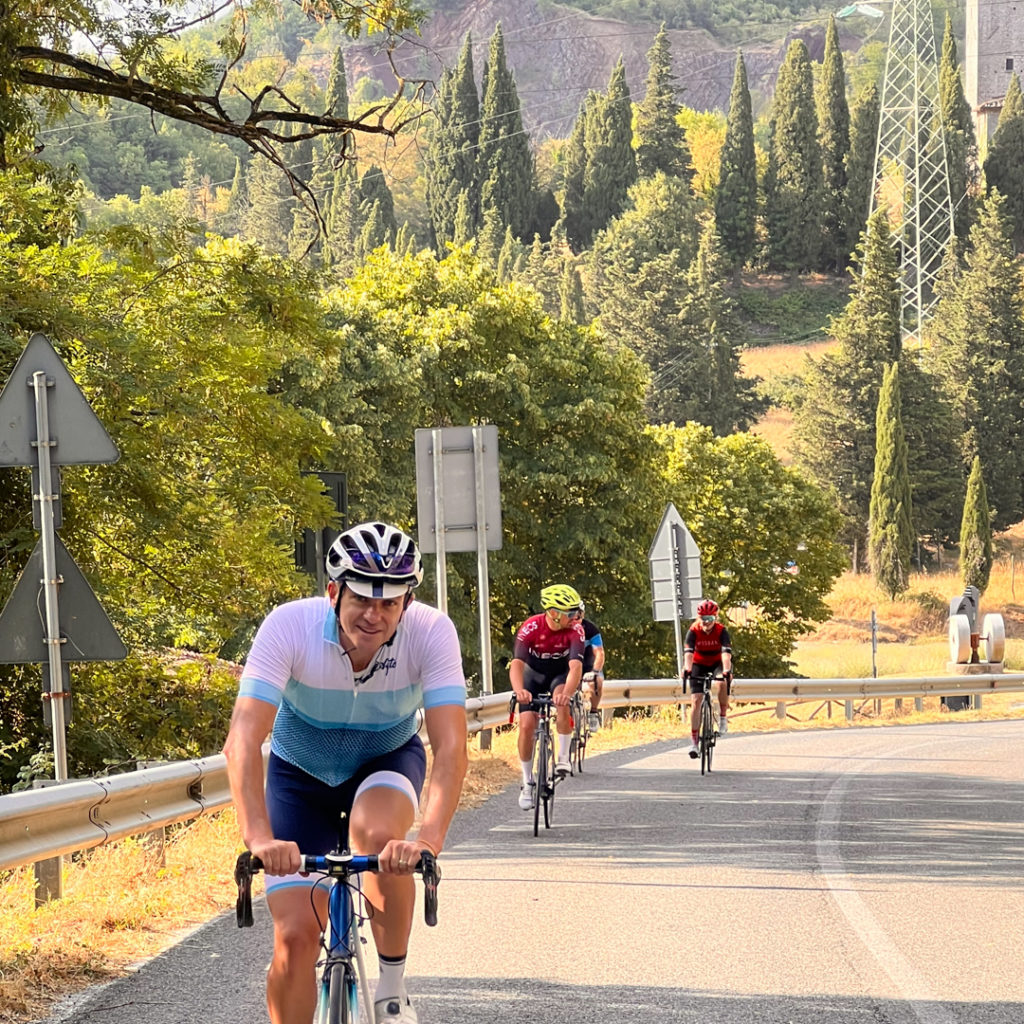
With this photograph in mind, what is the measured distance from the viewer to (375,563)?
16.4 ft

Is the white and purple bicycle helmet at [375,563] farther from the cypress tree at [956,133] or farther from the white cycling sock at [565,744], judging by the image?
the cypress tree at [956,133]

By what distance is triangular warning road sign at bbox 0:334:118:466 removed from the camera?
9625mm

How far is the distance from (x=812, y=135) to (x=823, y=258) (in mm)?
11822

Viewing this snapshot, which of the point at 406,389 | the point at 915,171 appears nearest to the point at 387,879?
the point at 406,389

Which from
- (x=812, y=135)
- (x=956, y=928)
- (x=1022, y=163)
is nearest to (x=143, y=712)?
(x=956, y=928)

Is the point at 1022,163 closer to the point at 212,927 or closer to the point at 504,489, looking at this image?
the point at 504,489

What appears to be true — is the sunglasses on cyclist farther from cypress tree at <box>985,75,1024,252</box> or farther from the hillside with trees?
cypress tree at <box>985,75,1024,252</box>

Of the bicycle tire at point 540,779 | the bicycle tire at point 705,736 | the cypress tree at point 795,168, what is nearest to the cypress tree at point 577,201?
the cypress tree at point 795,168

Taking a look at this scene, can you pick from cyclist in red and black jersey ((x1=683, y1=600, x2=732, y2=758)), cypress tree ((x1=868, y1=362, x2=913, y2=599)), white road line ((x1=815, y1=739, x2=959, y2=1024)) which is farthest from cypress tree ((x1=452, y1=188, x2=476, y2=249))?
white road line ((x1=815, y1=739, x2=959, y2=1024))

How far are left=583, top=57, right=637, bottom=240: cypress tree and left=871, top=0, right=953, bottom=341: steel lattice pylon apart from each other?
68.1ft

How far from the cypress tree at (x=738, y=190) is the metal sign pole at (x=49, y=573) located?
5423 inches

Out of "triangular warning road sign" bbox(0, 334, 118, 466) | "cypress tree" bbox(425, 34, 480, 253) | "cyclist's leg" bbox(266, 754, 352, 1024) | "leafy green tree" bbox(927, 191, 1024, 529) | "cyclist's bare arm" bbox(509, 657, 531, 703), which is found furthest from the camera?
"cypress tree" bbox(425, 34, 480, 253)

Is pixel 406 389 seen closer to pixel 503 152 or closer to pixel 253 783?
pixel 253 783

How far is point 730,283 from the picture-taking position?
490 feet
